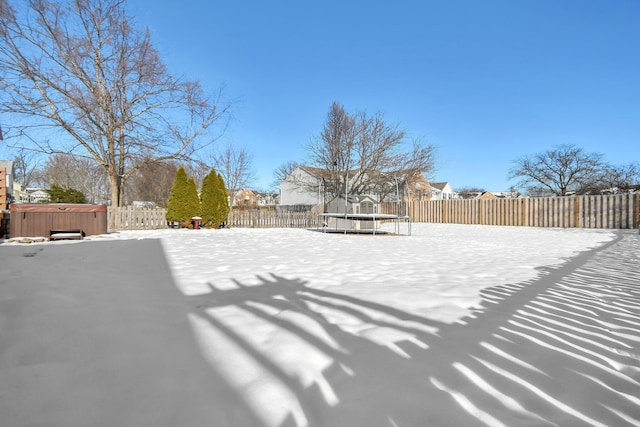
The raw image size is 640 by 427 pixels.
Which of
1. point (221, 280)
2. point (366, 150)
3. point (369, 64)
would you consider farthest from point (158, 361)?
point (366, 150)

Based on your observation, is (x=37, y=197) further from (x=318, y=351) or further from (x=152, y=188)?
(x=318, y=351)

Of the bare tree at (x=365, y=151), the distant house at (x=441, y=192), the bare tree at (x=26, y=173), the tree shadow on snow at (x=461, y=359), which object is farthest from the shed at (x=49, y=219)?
the distant house at (x=441, y=192)

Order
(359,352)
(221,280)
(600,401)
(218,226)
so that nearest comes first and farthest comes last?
(600,401) < (359,352) < (221,280) < (218,226)

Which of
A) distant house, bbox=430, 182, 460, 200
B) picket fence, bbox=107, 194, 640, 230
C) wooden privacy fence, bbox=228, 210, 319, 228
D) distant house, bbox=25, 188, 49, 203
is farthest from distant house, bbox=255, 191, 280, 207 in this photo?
wooden privacy fence, bbox=228, 210, 319, 228

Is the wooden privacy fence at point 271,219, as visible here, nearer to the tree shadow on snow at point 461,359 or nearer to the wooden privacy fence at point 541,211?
the wooden privacy fence at point 541,211

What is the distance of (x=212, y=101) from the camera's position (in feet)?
51.1

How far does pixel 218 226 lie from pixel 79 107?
7056 mm

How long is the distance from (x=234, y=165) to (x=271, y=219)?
2160 centimetres

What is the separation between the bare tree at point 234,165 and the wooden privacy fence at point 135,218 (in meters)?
21.9

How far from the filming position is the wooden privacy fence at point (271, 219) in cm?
1616

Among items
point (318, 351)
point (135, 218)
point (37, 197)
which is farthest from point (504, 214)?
point (37, 197)

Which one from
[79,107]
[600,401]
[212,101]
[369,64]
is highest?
[369,64]

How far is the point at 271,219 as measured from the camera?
16.9 m

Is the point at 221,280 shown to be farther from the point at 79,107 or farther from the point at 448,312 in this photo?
the point at 79,107
